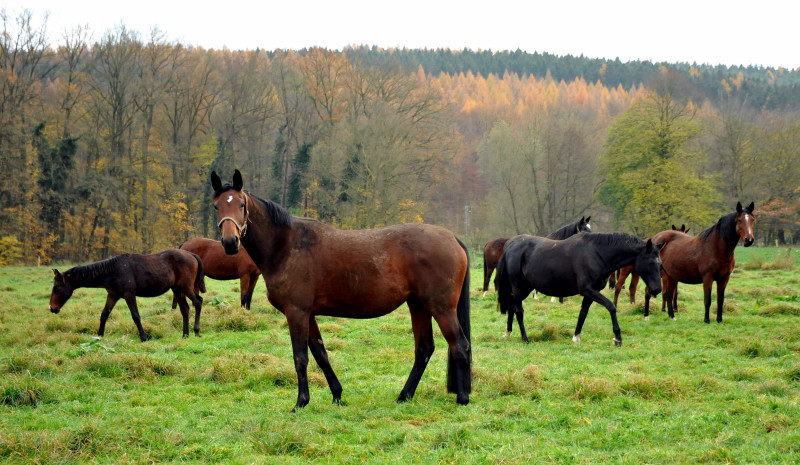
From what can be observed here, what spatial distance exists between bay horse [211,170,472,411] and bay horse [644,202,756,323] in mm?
7273

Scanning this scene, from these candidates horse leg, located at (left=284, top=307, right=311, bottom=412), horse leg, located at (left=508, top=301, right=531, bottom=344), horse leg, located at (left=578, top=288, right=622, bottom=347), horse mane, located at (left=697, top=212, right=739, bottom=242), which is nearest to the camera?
horse leg, located at (left=284, top=307, right=311, bottom=412)

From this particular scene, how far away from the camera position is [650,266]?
10.6m

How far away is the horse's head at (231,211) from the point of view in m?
5.90

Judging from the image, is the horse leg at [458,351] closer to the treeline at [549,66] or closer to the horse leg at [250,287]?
the horse leg at [250,287]

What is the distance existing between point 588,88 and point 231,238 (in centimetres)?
11825

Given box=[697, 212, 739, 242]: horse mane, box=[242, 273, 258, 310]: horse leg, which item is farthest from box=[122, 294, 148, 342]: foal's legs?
box=[697, 212, 739, 242]: horse mane

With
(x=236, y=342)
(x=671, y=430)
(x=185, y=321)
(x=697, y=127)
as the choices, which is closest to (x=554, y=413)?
(x=671, y=430)

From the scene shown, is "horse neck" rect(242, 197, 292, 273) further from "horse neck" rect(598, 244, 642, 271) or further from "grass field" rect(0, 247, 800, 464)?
"horse neck" rect(598, 244, 642, 271)

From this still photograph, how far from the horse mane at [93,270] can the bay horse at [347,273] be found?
21.0ft

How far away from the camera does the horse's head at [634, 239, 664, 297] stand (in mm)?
10594

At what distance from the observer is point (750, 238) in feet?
39.2

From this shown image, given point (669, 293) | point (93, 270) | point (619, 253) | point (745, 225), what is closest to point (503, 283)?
point (619, 253)

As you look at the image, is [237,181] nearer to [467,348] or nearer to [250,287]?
[467,348]

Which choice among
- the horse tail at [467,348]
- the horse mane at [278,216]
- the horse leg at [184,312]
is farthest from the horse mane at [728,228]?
the horse leg at [184,312]
